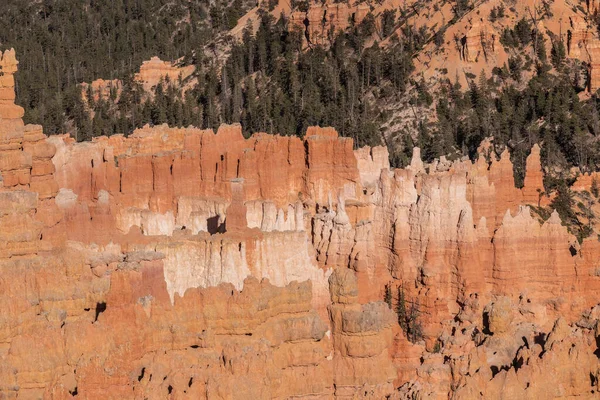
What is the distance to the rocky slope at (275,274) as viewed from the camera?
45.7 metres

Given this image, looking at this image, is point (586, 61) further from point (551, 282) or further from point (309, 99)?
point (551, 282)

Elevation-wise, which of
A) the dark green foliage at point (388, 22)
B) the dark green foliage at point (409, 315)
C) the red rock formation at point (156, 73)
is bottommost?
the dark green foliage at point (409, 315)

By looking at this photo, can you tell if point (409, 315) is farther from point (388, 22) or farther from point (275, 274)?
point (388, 22)

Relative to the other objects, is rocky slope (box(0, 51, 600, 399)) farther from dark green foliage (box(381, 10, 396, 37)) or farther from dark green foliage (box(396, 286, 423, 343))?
dark green foliage (box(381, 10, 396, 37))

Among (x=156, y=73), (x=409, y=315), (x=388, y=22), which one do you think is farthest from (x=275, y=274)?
(x=156, y=73)

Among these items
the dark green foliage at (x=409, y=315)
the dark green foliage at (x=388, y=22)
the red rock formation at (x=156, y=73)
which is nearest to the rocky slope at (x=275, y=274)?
the dark green foliage at (x=409, y=315)

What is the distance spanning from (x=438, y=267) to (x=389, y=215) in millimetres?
3422

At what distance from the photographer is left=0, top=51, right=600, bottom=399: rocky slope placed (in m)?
45.7

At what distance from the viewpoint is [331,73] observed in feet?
414

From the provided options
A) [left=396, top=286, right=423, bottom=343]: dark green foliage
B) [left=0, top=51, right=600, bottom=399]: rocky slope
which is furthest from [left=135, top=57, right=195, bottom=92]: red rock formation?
[left=396, top=286, right=423, bottom=343]: dark green foliage

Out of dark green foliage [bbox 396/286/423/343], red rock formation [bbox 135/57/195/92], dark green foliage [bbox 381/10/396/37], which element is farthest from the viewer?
red rock formation [bbox 135/57/195/92]

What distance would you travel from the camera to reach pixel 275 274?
57.7 metres

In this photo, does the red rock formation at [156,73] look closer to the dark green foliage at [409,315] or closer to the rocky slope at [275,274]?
the rocky slope at [275,274]

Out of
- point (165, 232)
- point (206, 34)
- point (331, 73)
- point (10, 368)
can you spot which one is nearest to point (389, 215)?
point (165, 232)
